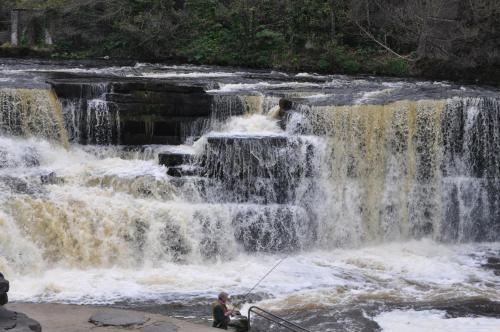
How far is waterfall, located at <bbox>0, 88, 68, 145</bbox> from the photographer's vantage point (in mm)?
18891

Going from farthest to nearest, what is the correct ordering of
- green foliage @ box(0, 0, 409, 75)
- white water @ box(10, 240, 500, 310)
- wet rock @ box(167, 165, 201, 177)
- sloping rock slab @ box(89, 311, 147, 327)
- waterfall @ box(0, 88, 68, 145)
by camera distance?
green foliage @ box(0, 0, 409, 75) < waterfall @ box(0, 88, 68, 145) < wet rock @ box(167, 165, 201, 177) < white water @ box(10, 240, 500, 310) < sloping rock slab @ box(89, 311, 147, 327)

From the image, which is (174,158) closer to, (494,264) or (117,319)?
(117,319)

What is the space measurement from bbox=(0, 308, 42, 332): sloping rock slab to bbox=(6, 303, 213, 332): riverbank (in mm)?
1307

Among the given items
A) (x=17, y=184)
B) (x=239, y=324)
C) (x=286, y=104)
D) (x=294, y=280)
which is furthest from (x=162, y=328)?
(x=286, y=104)

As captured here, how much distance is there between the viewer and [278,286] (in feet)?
48.5

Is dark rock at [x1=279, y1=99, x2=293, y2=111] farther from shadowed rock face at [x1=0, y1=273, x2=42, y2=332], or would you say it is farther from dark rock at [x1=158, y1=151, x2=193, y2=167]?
shadowed rock face at [x1=0, y1=273, x2=42, y2=332]

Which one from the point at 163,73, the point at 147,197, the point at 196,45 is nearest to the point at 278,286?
the point at 147,197

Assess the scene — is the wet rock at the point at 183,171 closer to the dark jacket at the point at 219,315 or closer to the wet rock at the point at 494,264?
the dark jacket at the point at 219,315

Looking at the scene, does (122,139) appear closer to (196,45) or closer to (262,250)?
(262,250)

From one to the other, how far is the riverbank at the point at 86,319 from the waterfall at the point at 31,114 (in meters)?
8.28

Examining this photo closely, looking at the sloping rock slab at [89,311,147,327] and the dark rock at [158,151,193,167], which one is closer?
the sloping rock slab at [89,311,147,327]

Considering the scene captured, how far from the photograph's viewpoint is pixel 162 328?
35.0 feet

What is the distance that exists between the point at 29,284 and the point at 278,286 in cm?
482

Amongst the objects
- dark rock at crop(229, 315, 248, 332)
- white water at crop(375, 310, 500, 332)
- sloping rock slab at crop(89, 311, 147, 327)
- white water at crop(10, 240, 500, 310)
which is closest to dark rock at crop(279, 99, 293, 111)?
white water at crop(10, 240, 500, 310)
